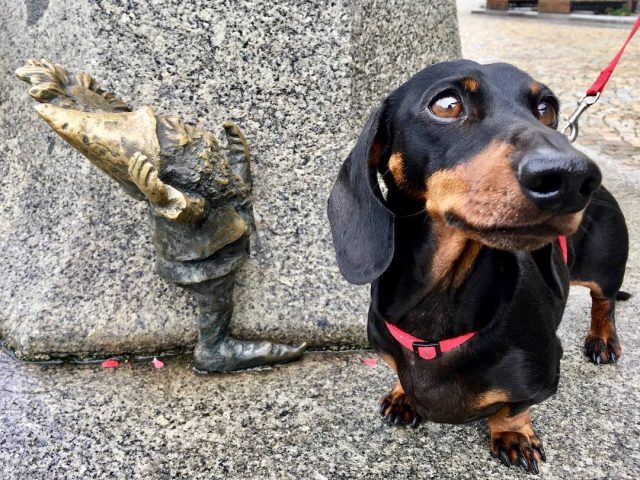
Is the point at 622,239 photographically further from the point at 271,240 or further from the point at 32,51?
the point at 32,51

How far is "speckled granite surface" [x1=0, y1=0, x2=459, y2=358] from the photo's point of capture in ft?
8.82

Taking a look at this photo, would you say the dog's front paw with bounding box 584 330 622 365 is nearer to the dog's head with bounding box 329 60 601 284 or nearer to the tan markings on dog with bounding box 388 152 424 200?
the dog's head with bounding box 329 60 601 284

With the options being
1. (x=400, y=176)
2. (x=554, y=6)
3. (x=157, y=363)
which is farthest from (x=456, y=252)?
(x=554, y=6)

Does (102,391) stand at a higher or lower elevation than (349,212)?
lower

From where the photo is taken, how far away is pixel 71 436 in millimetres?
2408

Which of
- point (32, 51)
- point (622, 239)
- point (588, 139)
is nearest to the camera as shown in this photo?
point (622, 239)

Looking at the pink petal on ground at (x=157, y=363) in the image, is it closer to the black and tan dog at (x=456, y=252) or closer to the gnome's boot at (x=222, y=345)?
the gnome's boot at (x=222, y=345)

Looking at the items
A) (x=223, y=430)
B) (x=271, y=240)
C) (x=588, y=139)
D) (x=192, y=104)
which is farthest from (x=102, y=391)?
(x=588, y=139)

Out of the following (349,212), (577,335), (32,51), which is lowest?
(577,335)

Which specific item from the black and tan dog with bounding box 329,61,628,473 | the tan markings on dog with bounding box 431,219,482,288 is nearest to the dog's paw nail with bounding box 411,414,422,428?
the black and tan dog with bounding box 329,61,628,473

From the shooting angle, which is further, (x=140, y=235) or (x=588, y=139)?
(x=588, y=139)

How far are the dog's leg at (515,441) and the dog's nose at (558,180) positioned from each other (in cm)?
108

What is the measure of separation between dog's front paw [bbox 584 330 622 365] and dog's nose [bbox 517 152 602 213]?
1.71 meters

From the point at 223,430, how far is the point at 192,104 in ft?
4.57
